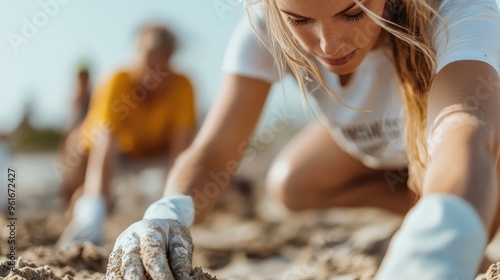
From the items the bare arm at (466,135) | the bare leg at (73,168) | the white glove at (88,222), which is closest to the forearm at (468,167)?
the bare arm at (466,135)

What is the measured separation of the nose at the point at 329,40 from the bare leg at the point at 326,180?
1.13 meters

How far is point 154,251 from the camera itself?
4.15 feet

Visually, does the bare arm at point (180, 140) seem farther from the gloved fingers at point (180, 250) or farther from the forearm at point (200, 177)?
the gloved fingers at point (180, 250)

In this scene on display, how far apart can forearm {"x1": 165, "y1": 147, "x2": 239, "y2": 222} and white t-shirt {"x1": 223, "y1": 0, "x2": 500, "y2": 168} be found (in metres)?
0.26

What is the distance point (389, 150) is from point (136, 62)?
91.8 inches

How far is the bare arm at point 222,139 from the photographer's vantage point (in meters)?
1.79

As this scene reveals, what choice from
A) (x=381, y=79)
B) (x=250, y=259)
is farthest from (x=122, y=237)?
(x=250, y=259)

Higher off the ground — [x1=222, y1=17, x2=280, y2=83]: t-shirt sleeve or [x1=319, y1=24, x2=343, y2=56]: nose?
[x1=222, y1=17, x2=280, y2=83]: t-shirt sleeve

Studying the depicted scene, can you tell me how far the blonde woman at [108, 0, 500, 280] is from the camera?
41.3 inches

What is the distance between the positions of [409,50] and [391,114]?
59 centimetres

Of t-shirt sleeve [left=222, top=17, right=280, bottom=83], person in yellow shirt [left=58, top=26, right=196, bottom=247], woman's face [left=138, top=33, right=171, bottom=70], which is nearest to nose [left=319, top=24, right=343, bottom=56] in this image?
t-shirt sleeve [left=222, top=17, right=280, bottom=83]

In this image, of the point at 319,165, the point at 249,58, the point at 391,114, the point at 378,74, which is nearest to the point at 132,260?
the point at 249,58

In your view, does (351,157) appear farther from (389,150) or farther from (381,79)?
(381,79)

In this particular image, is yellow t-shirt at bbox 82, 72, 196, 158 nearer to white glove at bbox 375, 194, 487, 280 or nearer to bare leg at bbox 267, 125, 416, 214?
bare leg at bbox 267, 125, 416, 214
